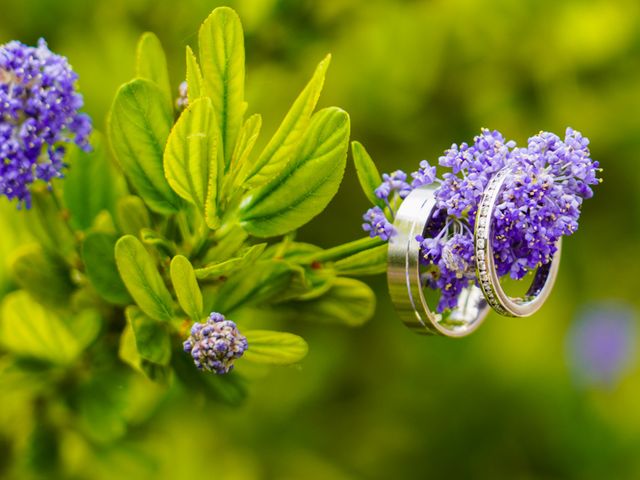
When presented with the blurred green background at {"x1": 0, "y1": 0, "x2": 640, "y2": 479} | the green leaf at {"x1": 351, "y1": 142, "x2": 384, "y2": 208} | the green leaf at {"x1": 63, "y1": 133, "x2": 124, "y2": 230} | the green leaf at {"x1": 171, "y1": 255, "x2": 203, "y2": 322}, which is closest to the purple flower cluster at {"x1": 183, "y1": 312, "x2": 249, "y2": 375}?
the green leaf at {"x1": 171, "y1": 255, "x2": 203, "y2": 322}

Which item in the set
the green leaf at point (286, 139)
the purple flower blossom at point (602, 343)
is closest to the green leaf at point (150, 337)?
the green leaf at point (286, 139)

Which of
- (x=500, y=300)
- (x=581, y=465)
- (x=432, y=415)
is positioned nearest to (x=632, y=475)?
(x=581, y=465)

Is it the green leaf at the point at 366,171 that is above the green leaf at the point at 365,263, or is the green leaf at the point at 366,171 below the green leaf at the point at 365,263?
A: above

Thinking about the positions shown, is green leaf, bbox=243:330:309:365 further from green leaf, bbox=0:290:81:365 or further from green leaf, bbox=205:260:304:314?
green leaf, bbox=0:290:81:365

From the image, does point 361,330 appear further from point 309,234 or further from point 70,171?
point 70,171

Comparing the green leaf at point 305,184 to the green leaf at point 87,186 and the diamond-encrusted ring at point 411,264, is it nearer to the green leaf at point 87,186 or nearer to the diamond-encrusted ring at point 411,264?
the diamond-encrusted ring at point 411,264

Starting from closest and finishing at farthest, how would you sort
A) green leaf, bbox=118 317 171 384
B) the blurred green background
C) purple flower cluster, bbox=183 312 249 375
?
purple flower cluster, bbox=183 312 249 375, green leaf, bbox=118 317 171 384, the blurred green background

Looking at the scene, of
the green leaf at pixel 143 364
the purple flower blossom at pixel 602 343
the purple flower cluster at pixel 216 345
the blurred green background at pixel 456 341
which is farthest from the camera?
the purple flower blossom at pixel 602 343
